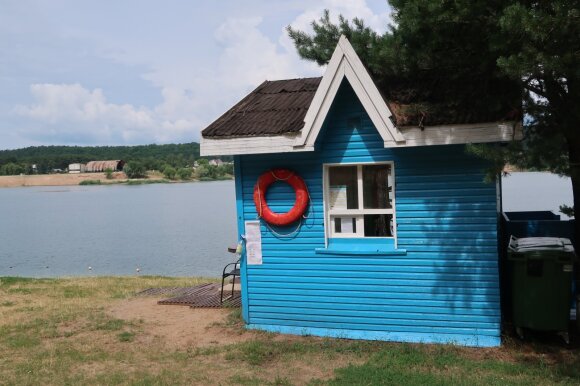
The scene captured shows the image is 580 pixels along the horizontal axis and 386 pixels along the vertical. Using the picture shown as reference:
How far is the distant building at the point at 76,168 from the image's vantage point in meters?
101

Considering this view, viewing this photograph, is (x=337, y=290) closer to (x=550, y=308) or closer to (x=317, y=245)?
A: (x=317, y=245)

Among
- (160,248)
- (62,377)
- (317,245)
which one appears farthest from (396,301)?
(160,248)

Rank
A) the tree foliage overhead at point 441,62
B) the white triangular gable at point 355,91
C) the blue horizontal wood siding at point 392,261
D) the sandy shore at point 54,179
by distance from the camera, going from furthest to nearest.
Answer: the sandy shore at point 54,179, the blue horizontal wood siding at point 392,261, the white triangular gable at point 355,91, the tree foliage overhead at point 441,62

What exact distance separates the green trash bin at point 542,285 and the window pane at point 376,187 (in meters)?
1.82

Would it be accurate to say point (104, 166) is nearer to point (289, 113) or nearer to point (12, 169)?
point (12, 169)

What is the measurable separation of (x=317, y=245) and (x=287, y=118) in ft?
6.35

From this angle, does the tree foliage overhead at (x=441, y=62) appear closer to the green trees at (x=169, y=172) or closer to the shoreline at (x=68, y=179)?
the green trees at (x=169, y=172)

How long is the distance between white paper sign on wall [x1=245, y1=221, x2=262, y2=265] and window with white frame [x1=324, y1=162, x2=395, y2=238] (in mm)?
1111

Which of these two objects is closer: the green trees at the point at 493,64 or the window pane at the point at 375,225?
the green trees at the point at 493,64

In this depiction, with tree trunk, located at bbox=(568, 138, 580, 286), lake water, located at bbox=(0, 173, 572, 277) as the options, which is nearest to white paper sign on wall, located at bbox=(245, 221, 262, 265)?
tree trunk, located at bbox=(568, 138, 580, 286)

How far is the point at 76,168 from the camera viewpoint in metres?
101

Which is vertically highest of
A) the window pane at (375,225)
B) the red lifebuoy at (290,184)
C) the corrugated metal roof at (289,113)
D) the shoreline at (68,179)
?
the shoreline at (68,179)

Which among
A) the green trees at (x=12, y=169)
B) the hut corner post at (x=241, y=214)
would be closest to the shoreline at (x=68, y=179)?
the green trees at (x=12, y=169)

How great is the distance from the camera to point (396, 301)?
317 inches
